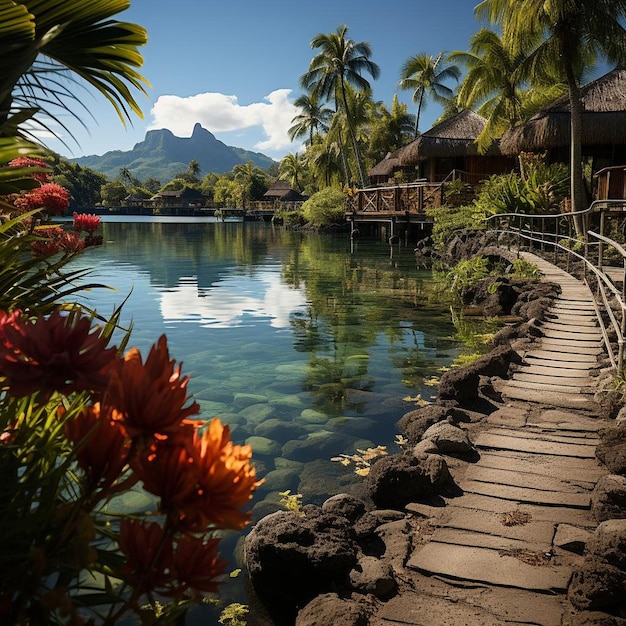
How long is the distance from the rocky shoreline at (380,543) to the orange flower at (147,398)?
6.86 ft

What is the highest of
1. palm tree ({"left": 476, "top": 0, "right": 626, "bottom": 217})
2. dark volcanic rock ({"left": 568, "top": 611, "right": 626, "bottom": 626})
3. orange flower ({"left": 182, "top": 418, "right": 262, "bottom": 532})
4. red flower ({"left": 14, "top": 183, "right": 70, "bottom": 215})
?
palm tree ({"left": 476, "top": 0, "right": 626, "bottom": 217})

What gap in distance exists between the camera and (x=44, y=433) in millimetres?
1398

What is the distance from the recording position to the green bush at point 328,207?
39688 millimetres

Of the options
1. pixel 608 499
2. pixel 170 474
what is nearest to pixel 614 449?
pixel 608 499

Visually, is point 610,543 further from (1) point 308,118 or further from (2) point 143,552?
(1) point 308,118

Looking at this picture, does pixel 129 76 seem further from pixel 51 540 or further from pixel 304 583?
pixel 304 583

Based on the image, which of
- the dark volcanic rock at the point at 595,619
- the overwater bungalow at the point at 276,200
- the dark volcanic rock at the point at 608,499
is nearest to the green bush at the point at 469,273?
the dark volcanic rock at the point at 608,499

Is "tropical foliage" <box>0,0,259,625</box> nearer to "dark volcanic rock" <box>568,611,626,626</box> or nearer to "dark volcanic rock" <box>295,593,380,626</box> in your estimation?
"dark volcanic rock" <box>295,593,380,626</box>

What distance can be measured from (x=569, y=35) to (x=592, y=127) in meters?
4.51

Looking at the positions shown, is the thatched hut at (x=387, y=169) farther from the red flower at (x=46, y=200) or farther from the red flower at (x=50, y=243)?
the red flower at (x=46, y=200)

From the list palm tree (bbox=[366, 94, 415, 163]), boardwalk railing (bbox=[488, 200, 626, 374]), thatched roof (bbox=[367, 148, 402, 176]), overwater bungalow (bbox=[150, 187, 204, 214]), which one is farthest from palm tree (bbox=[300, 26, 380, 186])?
overwater bungalow (bbox=[150, 187, 204, 214])

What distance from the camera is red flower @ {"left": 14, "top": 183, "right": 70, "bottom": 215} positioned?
12.4 ft

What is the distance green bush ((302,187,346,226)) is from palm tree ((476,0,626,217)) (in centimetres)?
2273

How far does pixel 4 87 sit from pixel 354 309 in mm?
12066
